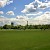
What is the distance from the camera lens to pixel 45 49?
57.6 feet

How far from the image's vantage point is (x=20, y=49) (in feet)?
60.0

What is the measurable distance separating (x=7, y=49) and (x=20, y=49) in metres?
1.47

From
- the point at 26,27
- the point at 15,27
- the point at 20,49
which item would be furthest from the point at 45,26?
the point at 20,49

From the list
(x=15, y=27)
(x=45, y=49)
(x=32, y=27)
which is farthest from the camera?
(x=32, y=27)

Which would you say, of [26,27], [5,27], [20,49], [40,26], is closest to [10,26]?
[5,27]

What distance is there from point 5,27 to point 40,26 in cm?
2717

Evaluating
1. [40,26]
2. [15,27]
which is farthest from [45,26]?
[15,27]

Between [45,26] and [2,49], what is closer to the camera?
[2,49]

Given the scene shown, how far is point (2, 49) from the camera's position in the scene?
18078mm

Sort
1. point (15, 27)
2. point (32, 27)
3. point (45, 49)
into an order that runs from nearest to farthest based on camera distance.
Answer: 1. point (45, 49)
2. point (15, 27)
3. point (32, 27)

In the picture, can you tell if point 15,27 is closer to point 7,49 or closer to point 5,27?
point 5,27

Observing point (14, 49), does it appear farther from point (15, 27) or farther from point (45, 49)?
point (15, 27)

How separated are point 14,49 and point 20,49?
690mm

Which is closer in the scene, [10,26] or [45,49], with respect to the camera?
[45,49]
